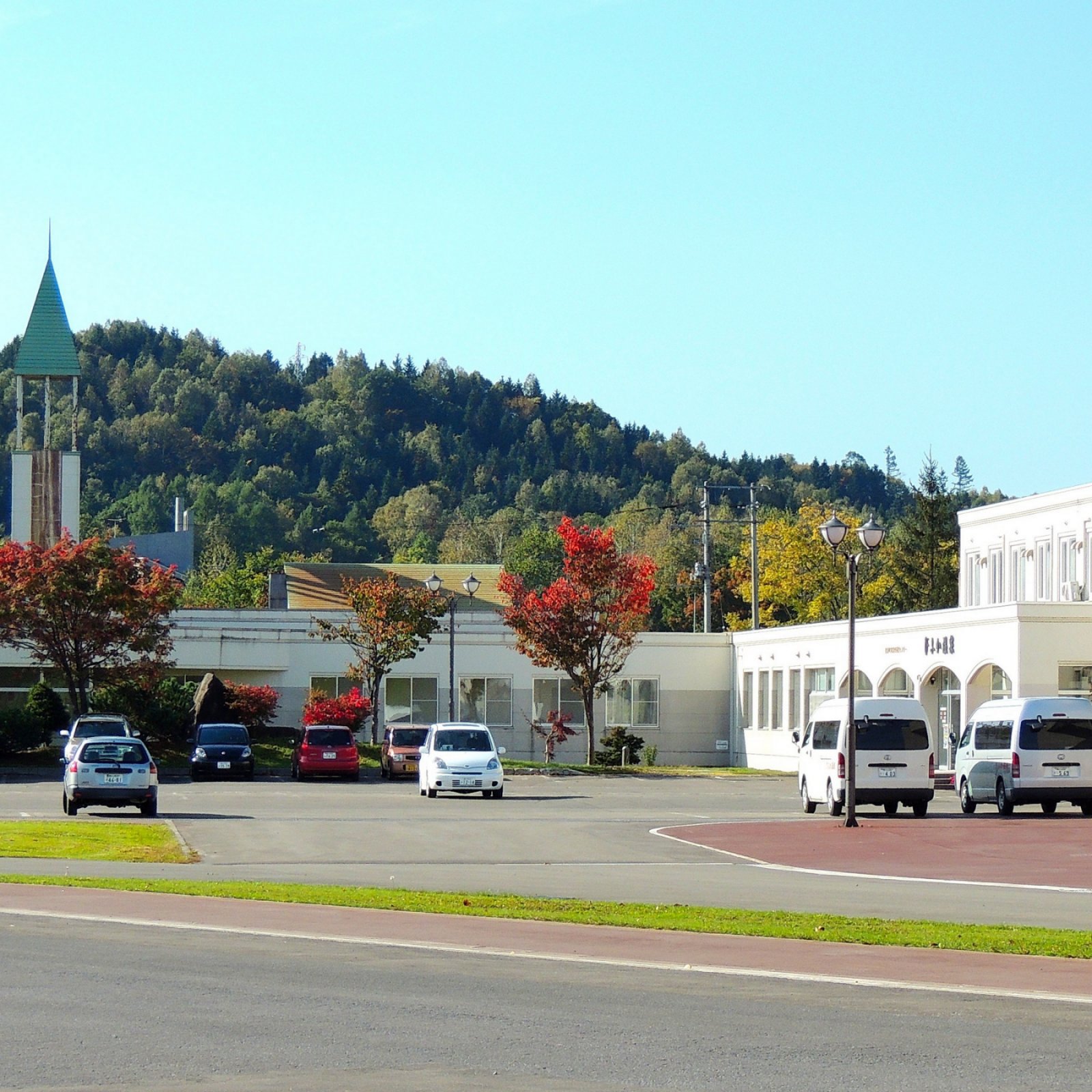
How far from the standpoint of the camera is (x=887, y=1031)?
10.3 m

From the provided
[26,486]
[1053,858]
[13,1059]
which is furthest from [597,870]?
[26,486]

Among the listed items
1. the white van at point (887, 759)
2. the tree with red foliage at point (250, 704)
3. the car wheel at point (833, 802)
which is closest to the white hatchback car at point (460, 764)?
the car wheel at point (833, 802)

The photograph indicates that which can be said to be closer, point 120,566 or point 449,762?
point 449,762

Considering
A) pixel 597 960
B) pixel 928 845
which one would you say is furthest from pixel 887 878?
pixel 597 960

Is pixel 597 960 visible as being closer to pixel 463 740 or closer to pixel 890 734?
pixel 890 734

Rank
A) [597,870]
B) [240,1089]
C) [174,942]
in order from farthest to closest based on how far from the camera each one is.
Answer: [597,870] → [174,942] → [240,1089]

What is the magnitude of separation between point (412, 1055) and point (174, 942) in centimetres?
549

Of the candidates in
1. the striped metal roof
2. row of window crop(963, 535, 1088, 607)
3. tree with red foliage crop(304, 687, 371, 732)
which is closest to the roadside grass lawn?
tree with red foliage crop(304, 687, 371, 732)

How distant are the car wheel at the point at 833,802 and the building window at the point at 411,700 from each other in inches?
1428

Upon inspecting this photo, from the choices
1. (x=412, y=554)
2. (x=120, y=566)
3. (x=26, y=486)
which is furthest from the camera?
(x=412, y=554)

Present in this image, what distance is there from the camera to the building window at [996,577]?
66312 millimetres

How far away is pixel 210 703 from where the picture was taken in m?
60.0

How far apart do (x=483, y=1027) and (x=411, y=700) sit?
60.3 m

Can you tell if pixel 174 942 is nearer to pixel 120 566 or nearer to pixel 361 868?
pixel 361 868
